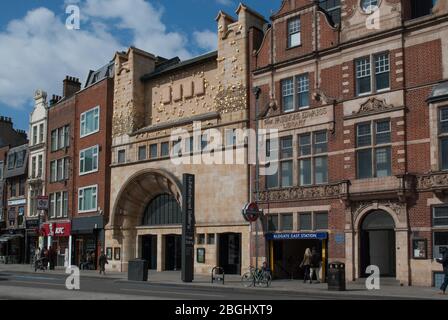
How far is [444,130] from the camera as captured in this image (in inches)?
1048

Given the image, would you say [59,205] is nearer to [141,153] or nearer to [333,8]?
[141,153]

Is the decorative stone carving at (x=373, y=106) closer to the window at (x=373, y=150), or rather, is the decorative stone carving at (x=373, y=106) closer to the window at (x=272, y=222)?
the window at (x=373, y=150)

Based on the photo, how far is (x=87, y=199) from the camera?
46875 millimetres

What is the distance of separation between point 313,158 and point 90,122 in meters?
22.3

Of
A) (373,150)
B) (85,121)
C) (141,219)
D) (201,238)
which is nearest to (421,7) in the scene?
(373,150)

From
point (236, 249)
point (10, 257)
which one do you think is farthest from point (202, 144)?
point (10, 257)

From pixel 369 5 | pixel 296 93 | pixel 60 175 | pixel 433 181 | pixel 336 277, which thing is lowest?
pixel 336 277

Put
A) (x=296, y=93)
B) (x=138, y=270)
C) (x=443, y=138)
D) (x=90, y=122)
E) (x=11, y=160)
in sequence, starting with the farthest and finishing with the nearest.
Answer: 1. (x=11, y=160)
2. (x=90, y=122)
3. (x=296, y=93)
4. (x=138, y=270)
5. (x=443, y=138)

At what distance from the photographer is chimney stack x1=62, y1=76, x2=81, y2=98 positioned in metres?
55.6

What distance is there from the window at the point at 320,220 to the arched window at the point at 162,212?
11.7 m

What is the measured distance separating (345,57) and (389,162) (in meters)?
5.93

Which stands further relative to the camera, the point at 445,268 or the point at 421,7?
the point at 421,7

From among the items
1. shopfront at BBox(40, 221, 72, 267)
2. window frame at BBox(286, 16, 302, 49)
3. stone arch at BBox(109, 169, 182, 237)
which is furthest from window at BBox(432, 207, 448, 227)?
shopfront at BBox(40, 221, 72, 267)

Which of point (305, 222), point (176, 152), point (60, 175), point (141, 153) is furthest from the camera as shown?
point (60, 175)
